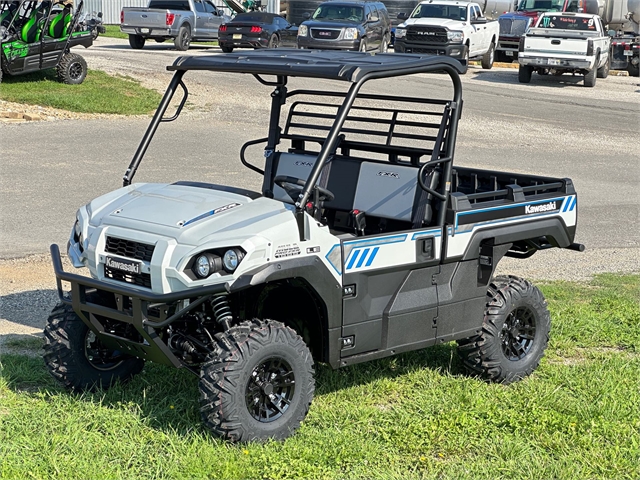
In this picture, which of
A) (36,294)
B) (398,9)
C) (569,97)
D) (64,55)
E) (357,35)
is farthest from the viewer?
(398,9)

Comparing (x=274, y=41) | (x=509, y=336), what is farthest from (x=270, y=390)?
(x=274, y=41)

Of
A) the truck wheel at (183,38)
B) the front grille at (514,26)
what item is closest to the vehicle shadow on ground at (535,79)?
the front grille at (514,26)

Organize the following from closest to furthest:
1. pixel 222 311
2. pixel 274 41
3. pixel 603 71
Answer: pixel 222 311 < pixel 603 71 < pixel 274 41

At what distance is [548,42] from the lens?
26.2 meters

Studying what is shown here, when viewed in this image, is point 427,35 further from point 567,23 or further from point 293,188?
point 293,188

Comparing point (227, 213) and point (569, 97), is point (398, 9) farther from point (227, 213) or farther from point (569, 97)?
point (227, 213)

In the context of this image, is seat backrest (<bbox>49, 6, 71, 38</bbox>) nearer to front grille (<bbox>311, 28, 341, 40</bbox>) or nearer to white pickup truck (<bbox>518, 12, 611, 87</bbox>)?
front grille (<bbox>311, 28, 341, 40</bbox>)

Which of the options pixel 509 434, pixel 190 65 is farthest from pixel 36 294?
A: pixel 509 434

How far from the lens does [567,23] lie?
27125 mm

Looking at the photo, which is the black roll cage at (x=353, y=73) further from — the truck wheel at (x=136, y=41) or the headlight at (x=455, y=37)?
the truck wheel at (x=136, y=41)

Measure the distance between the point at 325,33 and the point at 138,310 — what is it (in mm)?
23417

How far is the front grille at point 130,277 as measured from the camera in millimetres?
5152

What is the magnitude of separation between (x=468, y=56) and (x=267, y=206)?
23995 millimetres

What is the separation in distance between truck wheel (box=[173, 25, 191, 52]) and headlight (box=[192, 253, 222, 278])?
27.1 metres
